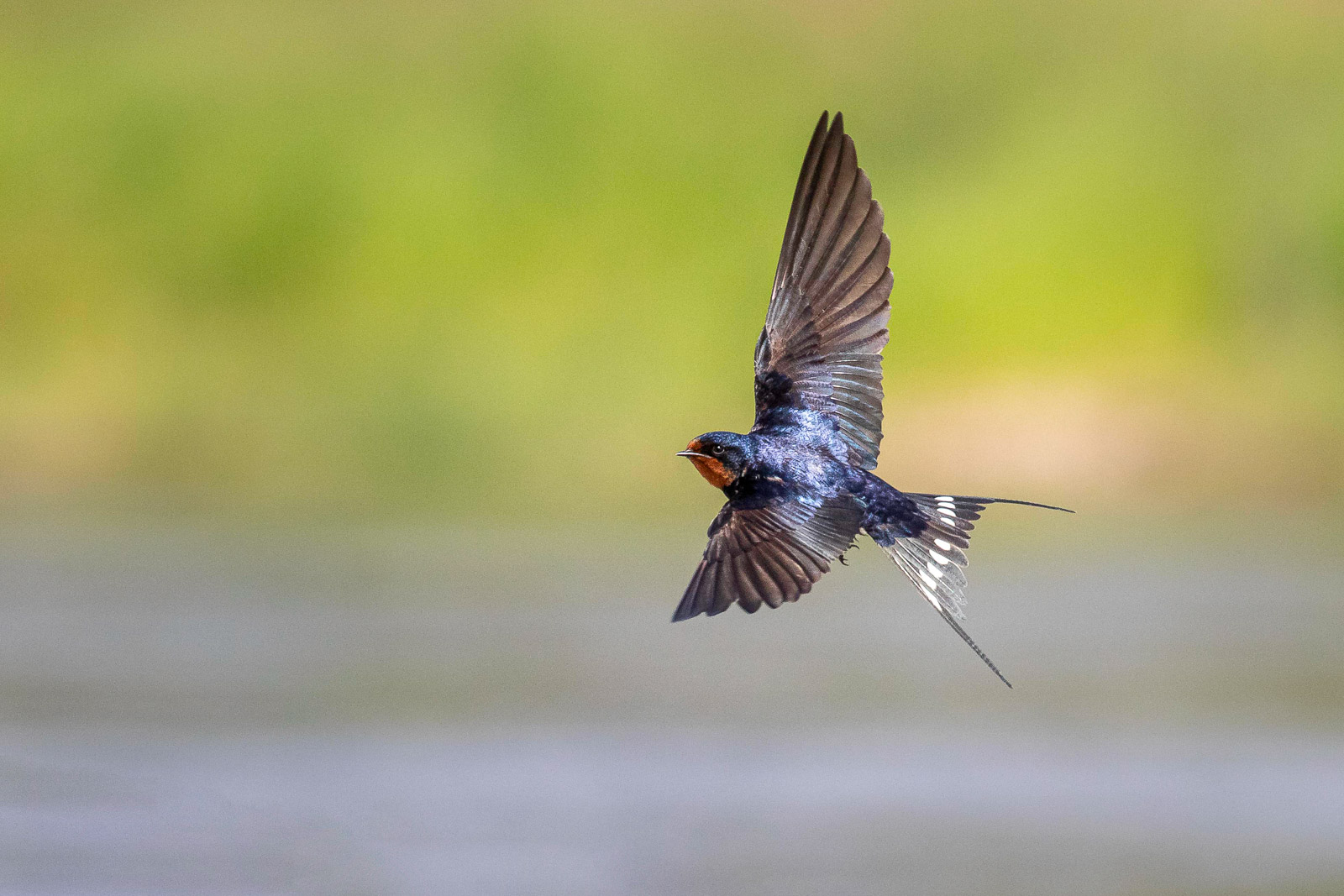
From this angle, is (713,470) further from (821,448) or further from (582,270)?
(582,270)

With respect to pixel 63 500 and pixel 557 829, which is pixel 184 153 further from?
pixel 557 829

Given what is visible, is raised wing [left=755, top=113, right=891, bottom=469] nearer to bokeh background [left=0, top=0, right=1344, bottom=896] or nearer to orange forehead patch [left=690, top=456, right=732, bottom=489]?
orange forehead patch [left=690, top=456, right=732, bottom=489]

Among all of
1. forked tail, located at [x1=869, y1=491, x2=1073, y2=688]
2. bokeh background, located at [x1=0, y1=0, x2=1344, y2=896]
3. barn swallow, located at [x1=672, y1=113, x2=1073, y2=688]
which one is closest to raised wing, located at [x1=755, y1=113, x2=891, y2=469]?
barn swallow, located at [x1=672, y1=113, x2=1073, y2=688]

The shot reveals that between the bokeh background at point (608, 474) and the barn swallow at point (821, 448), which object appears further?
the bokeh background at point (608, 474)

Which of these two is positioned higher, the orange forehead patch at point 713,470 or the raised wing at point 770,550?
the orange forehead patch at point 713,470

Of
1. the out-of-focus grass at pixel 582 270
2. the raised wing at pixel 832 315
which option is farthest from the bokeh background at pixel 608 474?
the raised wing at pixel 832 315

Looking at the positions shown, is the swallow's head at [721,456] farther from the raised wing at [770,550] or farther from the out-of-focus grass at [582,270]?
the out-of-focus grass at [582,270]

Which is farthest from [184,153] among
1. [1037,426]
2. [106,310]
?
[1037,426]
